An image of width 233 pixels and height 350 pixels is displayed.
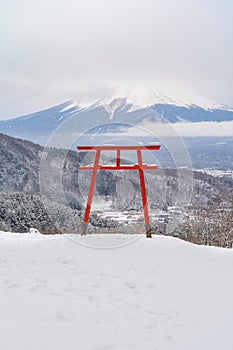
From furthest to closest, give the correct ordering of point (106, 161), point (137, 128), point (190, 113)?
point (190, 113)
point (106, 161)
point (137, 128)

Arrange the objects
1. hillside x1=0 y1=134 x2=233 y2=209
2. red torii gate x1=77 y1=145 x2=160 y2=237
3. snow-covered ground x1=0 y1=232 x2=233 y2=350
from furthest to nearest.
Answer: red torii gate x1=77 y1=145 x2=160 y2=237 → hillside x1=0 y1=134 x2=233 y2=209 → snow-covered ground x1=0 y1=232 x2=233 y2=350

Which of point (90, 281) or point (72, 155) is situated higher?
point (72, 155)

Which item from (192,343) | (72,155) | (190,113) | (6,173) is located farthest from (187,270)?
(6,173)

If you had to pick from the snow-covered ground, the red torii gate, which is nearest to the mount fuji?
the red torii gate

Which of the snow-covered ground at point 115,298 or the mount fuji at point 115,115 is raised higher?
the mount fuji at point 115,115

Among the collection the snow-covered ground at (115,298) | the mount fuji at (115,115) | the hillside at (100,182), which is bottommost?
the snow-covered ground at (115,298)

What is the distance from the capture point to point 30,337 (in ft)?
10.4

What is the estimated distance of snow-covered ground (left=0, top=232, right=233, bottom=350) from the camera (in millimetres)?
3281

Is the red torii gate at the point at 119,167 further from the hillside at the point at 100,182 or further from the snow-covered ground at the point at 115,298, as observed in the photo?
the snow-covered ground at the point at 115,298

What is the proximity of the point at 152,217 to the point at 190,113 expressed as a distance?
328 cm

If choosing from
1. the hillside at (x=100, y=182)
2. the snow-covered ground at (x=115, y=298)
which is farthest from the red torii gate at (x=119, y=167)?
the snow-covered ground at (x=115, y=298)

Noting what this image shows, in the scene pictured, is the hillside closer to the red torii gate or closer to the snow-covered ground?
the red torii gate

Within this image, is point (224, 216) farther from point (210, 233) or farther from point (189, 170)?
point (189, 170)

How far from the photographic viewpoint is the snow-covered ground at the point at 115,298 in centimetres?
328
